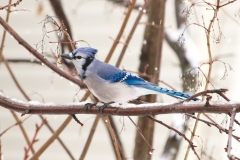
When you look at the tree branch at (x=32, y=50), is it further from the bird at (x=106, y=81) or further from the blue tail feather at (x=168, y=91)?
the blue tail feather at (x=168, y=91)

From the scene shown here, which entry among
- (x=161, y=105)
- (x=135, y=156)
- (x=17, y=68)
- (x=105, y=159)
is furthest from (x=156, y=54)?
(x=17, y=68)

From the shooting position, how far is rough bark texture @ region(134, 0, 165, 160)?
5.78 ft

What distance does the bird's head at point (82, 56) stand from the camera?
54.8 inches

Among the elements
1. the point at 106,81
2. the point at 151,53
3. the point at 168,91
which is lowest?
the point at 168,91

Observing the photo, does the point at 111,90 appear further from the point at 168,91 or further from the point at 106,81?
the point at 168,91

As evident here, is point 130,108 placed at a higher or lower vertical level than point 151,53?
lower

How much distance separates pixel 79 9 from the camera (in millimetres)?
3256

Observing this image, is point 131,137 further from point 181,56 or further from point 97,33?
point 181,56

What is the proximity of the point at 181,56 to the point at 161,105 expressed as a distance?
112cm

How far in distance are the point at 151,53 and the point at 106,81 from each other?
43cm

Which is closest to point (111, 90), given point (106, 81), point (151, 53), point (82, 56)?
point (106, 81)

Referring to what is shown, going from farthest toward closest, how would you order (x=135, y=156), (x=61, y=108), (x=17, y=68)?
(x=17, y=68)
(x=135, y=156)
(x=61, y=108)

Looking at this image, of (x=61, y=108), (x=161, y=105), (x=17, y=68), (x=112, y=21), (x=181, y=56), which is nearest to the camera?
(x=161, y=105)

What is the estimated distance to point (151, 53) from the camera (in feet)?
6.08
